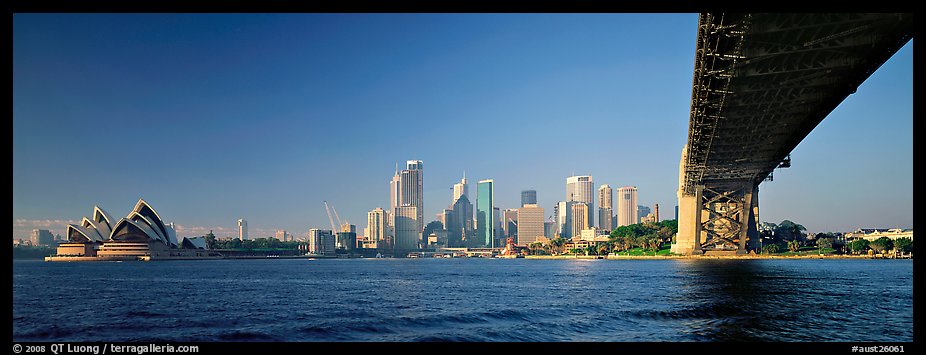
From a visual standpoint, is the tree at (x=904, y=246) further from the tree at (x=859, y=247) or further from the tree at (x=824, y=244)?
the tree at (x=824, y=244)

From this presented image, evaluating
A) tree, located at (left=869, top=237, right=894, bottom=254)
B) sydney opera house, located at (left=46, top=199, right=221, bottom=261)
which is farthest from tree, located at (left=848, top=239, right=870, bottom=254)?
sydney opera house, located at (left=46, top=199, right=221, bottom=261)

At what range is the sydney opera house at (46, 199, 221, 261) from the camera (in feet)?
438

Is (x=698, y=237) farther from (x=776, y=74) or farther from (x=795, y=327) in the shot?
(x=795, y=327)

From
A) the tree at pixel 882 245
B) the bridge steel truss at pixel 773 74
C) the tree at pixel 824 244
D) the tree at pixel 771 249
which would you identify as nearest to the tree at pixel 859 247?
the tree at pixel 882 245

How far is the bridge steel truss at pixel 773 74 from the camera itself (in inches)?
928

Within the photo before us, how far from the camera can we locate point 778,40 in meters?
25.5

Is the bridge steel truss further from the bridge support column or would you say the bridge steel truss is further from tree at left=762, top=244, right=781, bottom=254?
tree at left=762, top=244, right=781, bottom=254

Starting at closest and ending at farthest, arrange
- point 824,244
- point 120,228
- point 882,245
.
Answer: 1. point 882,245
2. point 824,244
3. point 120,228

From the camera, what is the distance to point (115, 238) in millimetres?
136500

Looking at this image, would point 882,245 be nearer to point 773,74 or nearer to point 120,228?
point 773,74

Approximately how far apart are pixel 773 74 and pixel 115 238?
13451 cm

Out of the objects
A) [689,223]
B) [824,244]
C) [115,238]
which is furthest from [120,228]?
[824,244]
